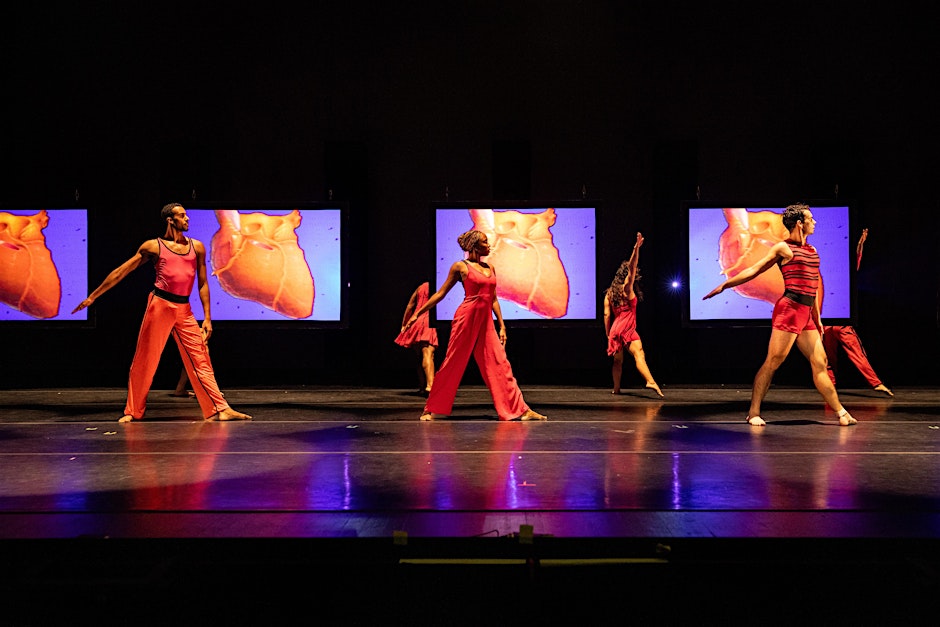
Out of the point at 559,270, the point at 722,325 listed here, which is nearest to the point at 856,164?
the point at 722,325

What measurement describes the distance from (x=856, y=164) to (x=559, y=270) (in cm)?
455

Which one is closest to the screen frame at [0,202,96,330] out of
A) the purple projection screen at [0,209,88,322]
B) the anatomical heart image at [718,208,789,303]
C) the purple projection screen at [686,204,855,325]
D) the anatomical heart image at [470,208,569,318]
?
the purple projection screen at [0,209,88,322]

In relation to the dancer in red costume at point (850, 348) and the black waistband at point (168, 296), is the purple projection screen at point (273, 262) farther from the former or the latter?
the dancer in red costume at point (850, 348)

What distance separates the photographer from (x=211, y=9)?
11.8 metres

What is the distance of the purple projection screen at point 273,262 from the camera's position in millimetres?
11055

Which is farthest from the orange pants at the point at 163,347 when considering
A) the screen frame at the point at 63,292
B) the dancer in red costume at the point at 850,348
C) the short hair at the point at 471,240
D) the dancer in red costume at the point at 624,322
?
the dancer in red costume at the point at 850,348

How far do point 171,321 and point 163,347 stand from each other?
0.23 m

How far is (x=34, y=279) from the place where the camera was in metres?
11.0

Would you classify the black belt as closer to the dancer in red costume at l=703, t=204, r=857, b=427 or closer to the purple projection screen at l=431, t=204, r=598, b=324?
the dancer in red costume at l=703, t=204, r=857, b=427

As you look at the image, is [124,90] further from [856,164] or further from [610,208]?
[856,164]

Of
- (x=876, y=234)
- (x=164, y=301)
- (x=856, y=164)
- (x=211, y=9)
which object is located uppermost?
(x=211, y=9)

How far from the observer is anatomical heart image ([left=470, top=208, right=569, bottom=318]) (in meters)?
11.1

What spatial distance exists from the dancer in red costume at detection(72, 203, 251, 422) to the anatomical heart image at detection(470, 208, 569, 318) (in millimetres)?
4803

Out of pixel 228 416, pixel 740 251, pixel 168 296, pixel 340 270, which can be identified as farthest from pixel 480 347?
pixel 740 251
